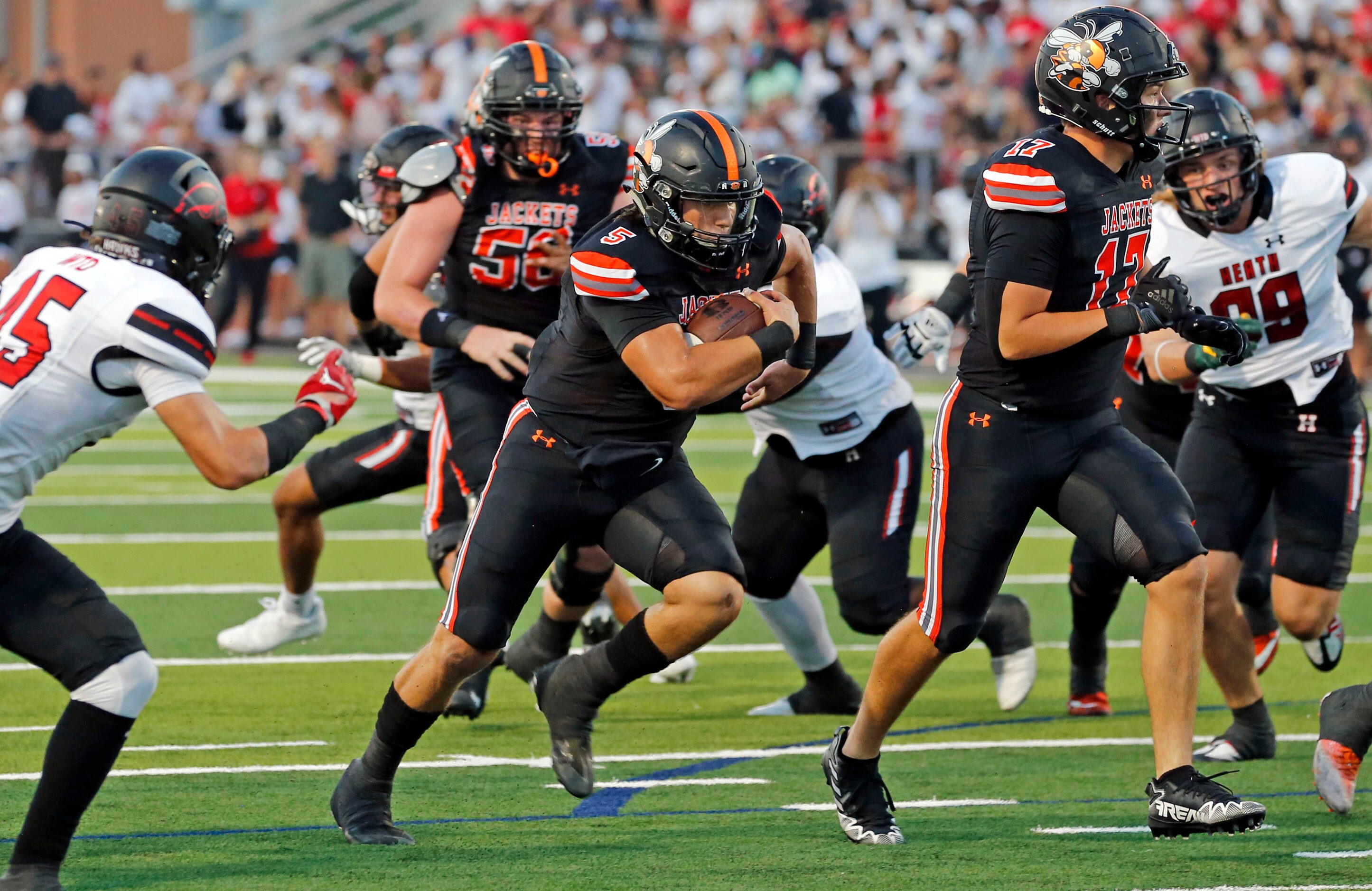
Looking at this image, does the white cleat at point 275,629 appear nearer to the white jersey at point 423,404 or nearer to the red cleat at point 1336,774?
the white jersey at point 423,404

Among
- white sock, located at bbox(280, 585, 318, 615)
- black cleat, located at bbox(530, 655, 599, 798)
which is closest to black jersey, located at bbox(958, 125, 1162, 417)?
black cleat, located at bbox(530, 655, 599, 798)

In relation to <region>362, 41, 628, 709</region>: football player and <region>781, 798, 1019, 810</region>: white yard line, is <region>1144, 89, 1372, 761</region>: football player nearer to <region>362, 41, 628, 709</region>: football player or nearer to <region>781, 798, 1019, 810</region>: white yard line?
<region>781, 798, 1019, 810</region>: white yard line

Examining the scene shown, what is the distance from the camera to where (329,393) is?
4.53 metres

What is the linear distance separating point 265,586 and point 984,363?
470cm

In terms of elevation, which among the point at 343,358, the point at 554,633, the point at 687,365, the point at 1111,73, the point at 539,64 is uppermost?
the point at 1111,73

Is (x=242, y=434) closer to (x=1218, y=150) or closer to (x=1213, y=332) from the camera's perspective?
(x=1213, y=332)

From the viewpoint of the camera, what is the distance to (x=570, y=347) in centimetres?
450

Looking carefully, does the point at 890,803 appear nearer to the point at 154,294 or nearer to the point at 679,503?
the point at 679,503

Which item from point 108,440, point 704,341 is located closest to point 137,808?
point 704,341

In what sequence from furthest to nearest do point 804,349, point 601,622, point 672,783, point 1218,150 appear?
point 601,622, point 1218,150, point 672,783, point 804,349

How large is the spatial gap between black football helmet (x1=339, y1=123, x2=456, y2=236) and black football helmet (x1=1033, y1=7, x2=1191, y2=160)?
90.5 inches

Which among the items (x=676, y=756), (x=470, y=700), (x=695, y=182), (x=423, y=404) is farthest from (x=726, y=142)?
(x=423, y=404)

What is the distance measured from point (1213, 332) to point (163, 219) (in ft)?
8.21

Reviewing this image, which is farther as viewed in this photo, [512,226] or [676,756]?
[512,226]
